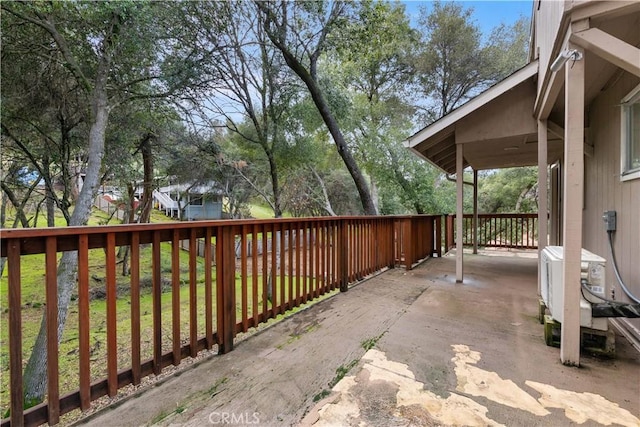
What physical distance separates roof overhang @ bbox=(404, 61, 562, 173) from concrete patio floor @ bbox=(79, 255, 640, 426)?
2.63 metres

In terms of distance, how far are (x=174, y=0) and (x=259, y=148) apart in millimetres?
5390

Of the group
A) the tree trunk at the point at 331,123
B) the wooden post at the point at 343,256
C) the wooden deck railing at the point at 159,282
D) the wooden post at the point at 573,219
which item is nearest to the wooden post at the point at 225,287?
the wooden deck railing at the point at 159,282

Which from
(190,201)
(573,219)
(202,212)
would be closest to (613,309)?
(573,219)

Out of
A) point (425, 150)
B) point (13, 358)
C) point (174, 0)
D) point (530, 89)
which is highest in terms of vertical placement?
point (174, 0)

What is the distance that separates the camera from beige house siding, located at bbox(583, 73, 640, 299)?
2.45 meters

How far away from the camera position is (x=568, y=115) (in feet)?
6.87

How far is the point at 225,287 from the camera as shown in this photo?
224 centimetres

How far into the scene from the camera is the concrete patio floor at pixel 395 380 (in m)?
1.55

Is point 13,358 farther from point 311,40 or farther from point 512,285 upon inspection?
point 311,40

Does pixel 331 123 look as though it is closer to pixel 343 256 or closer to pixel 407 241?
pixel 407 241

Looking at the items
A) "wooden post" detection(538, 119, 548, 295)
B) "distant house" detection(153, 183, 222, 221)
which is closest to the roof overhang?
"wooden post" detection(538, 119, 548, 295)

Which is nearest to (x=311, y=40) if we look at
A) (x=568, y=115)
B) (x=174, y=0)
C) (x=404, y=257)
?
(x=174, y=0)

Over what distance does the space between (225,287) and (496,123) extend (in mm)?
4365

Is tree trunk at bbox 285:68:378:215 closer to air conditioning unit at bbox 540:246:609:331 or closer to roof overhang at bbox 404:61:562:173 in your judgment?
roof overhang at bbox 404:61:562:173
